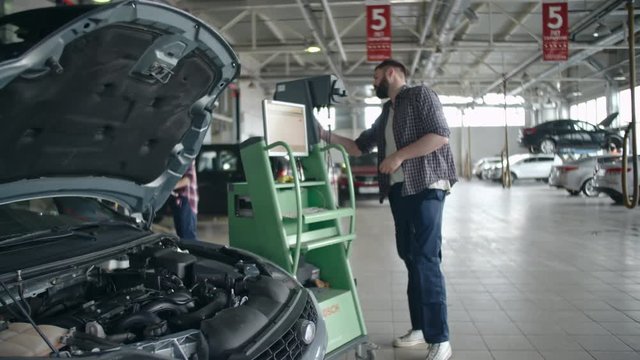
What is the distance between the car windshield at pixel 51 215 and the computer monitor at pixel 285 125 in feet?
2.97

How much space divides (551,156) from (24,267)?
76.2 ft

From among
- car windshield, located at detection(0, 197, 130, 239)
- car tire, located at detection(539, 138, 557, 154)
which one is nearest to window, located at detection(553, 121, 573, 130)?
car tire, located at detection(539, 138, 557, 154)

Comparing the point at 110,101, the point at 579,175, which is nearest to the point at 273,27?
the point at 579,175

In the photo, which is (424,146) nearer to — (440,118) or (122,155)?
(440,118)

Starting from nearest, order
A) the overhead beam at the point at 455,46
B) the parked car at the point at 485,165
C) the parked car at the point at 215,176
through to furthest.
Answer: the parked car at the point at 215,176 → the overhead beam at the point at 455,46 → the parked car at the point at 485,165

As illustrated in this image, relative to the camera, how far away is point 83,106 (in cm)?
220

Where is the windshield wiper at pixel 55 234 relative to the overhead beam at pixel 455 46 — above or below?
below

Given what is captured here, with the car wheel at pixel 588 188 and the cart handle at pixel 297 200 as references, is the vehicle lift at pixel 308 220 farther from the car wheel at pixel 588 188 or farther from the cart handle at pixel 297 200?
the car wheel at pixel 588 188

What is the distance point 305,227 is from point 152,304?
138 centimetres

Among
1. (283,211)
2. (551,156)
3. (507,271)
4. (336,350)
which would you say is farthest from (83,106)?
(551,156)

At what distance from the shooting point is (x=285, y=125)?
10.0 feet

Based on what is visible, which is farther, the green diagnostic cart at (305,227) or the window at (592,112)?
the window at (592,112)

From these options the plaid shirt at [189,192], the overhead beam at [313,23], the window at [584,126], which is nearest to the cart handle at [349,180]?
the plaid shirt at [189,192]

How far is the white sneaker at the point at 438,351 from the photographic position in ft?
A: 9.93
